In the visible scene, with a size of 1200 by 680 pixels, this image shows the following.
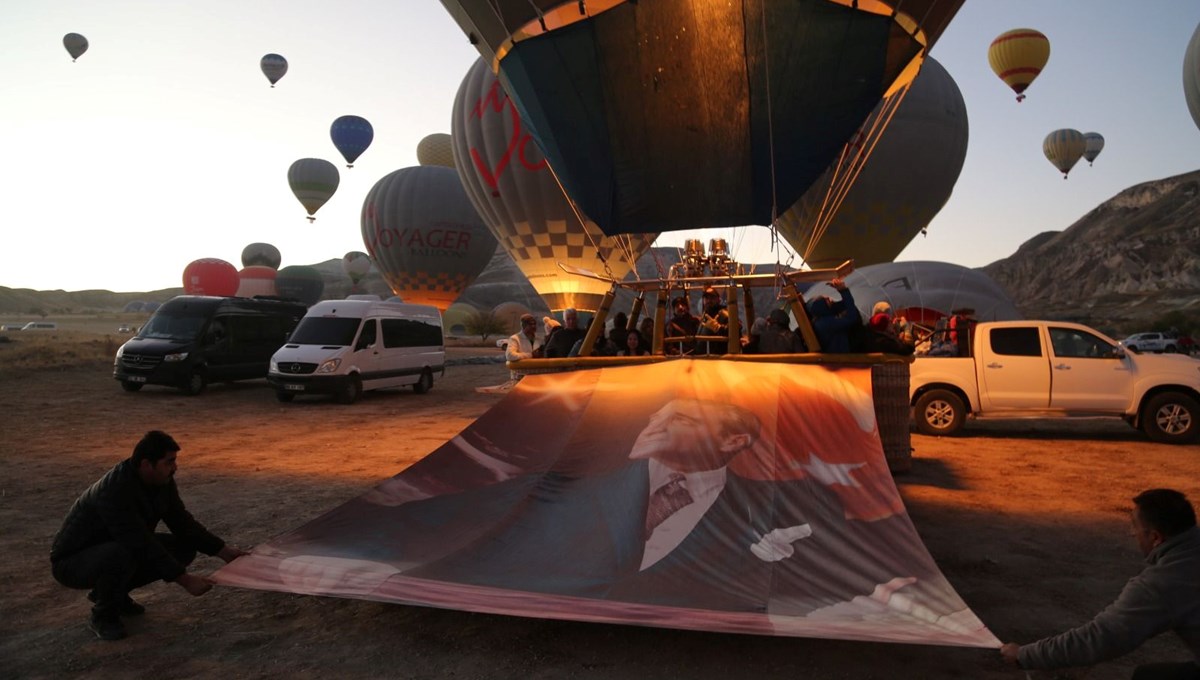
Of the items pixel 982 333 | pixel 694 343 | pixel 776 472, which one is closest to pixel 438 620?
pixel 776 472

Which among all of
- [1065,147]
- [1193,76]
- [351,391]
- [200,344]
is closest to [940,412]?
[351,391]

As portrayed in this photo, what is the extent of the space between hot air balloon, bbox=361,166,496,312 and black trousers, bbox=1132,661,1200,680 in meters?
41.3

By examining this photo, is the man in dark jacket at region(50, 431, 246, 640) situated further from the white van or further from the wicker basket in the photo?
→ the white van

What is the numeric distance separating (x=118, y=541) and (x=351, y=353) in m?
13.9

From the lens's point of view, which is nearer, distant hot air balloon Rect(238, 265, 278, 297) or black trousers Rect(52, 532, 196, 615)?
black trousers Rect(52, 532, 196, 615)

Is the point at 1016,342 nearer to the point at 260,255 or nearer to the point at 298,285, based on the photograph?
the point at 298,285

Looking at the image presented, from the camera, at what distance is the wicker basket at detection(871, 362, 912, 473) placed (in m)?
7.94

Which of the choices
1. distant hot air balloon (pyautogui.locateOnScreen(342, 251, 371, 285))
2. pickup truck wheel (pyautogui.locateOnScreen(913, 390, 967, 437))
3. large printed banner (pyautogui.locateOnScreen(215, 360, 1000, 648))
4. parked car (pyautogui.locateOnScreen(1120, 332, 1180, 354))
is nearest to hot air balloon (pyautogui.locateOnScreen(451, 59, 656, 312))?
pickup truck wheel (pyautogui.locateOnScreen(913, 390, 967, 437))

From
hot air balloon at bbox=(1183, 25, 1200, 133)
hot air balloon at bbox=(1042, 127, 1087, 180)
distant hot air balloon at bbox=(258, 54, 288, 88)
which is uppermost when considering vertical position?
distant hot air balloon at bbox=(258, 54, 288, 88)

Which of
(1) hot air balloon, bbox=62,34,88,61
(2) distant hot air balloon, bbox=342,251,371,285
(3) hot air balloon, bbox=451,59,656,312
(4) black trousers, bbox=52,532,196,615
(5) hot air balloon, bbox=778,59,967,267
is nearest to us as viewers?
(4) black trousers, bbox=52,532,196,615

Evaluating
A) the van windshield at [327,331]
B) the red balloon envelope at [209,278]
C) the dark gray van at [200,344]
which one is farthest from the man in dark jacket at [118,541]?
the red balloon envelope at [209,278]

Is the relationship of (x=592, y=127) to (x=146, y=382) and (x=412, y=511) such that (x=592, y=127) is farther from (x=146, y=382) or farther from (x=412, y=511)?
(x=146, y=382)

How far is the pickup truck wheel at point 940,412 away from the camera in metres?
12.7

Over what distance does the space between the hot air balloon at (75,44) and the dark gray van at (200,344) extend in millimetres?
49935
